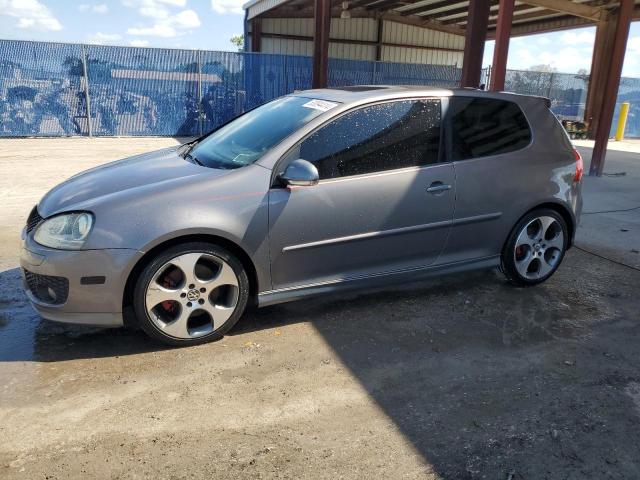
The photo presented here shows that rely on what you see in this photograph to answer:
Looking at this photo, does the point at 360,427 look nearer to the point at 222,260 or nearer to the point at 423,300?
the point at 222,260

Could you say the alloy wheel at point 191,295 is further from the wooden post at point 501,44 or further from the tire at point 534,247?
the wooden post at point 501,44

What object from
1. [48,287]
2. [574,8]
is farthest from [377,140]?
[574,8]

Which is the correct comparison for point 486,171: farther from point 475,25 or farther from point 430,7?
point 430,7

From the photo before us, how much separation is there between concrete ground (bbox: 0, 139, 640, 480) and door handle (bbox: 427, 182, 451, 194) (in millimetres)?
899

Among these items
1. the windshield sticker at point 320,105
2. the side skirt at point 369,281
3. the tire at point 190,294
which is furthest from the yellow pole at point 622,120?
the tire at point 190,294

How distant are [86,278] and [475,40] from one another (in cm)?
848

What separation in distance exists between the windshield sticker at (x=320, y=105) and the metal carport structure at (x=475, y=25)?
21.2 feet

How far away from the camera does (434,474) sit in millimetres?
2301

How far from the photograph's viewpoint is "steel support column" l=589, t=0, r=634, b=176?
9.97 meters

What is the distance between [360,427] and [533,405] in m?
0.96

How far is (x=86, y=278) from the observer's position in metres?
3.04

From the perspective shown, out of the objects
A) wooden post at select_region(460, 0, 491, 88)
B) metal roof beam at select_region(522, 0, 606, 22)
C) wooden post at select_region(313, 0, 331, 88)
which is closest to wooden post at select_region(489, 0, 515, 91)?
wooden post at select_region(460, 0, 491, 88)

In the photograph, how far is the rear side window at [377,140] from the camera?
3.51 m

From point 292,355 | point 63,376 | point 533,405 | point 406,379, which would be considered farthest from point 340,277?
point 63,376
